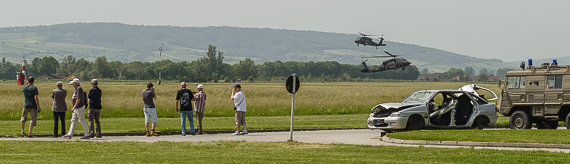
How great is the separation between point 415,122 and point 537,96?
4333 mm

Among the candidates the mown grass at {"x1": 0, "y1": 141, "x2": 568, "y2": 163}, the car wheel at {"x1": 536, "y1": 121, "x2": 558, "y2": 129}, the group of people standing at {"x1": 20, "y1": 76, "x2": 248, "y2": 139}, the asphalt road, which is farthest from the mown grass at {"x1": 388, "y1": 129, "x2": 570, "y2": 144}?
the group of people standing at {"x1": 20, "y1": 76, "x2": 248, "y2": 139}

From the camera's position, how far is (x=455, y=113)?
27.8 metres

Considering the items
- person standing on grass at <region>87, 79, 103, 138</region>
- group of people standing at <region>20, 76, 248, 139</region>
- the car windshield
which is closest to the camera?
group of people standing at <region>20, 76, 248, 139</region>

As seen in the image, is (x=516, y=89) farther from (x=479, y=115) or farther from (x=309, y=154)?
(x=309, y=154)

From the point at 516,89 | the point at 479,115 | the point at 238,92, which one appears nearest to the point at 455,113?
the point at 479,115

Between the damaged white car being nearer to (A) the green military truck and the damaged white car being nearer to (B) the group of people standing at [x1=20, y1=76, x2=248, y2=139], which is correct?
(A) the green military truck

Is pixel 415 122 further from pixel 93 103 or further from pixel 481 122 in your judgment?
pixel 93 103

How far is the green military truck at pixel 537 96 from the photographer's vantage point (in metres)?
27.3

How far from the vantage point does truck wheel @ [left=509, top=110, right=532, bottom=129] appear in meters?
28.4

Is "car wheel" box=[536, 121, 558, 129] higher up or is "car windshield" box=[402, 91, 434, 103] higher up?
"car windshield" box=[402, 91, 434, 103]

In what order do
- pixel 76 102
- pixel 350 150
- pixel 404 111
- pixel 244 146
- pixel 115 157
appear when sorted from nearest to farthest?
1. pixel 115 157
2. pixel 350 150
3. pixel 244 146
4. pixel 76 102
5. pixel 404 111

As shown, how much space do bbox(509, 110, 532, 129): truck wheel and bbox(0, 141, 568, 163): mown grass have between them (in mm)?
9550

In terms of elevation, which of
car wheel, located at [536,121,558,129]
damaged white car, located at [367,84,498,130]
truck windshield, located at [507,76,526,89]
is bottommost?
car wheel, located at [536,121,558,129]

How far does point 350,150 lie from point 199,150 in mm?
3379
